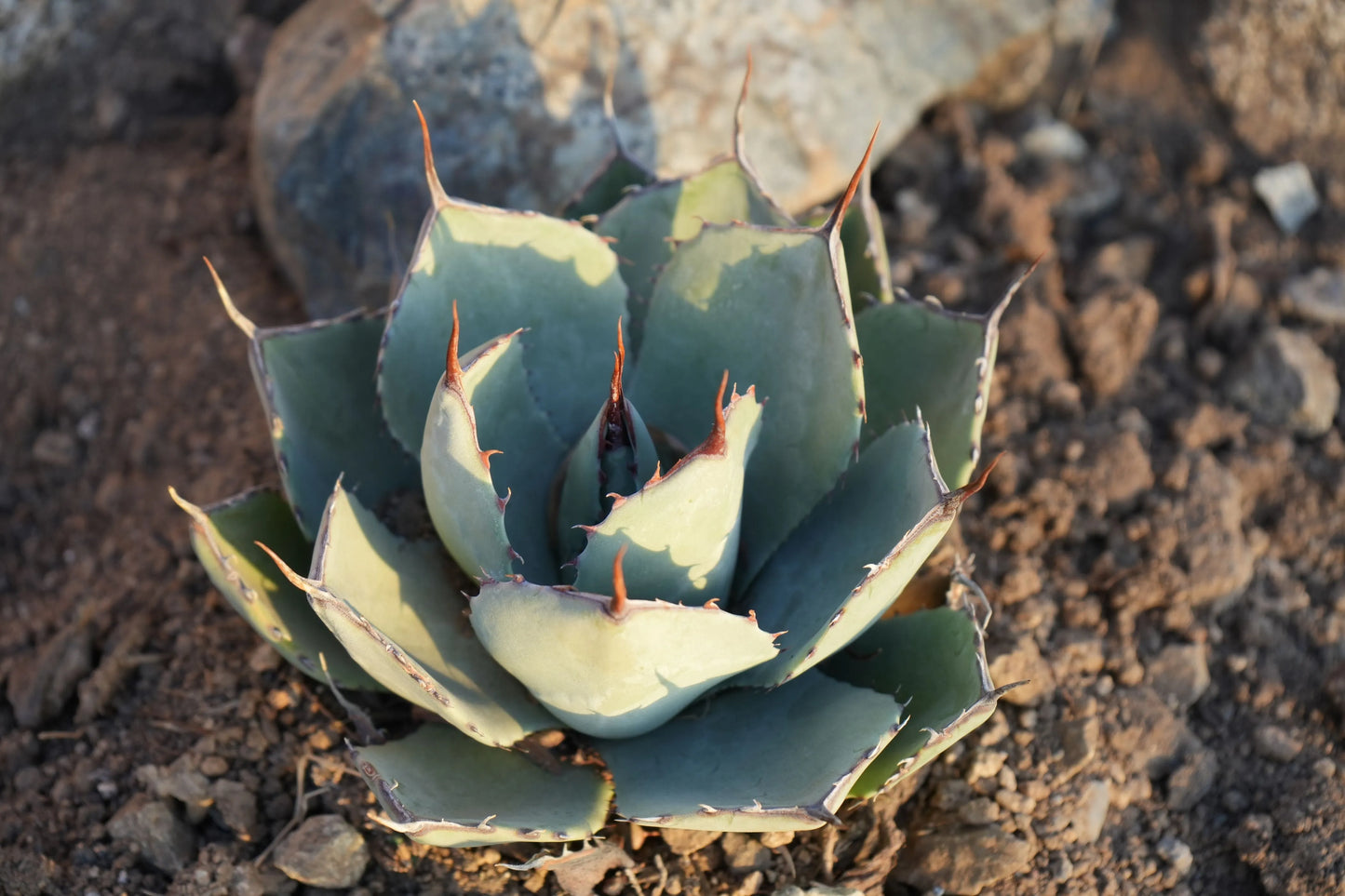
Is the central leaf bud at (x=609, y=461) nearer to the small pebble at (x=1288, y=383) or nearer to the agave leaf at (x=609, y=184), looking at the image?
the agave leaf at (x=609, y=184)

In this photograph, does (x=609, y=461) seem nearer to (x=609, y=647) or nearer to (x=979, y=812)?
(x=609, y=647)

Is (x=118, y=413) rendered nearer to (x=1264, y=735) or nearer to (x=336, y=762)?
(x=336, y=762)

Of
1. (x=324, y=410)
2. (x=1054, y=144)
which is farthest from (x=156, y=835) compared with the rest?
(x=1054, y=144)

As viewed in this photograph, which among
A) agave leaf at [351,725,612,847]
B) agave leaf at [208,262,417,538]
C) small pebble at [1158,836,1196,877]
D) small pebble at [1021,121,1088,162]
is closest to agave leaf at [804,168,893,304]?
agave leaf at [208,262,417,538]

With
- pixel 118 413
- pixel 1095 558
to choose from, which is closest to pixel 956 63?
pixel 1095 558

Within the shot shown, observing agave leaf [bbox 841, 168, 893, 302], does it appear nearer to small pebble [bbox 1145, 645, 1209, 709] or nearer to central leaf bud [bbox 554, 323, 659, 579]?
central leaf bud [bbox 554, 323, 659, 579]

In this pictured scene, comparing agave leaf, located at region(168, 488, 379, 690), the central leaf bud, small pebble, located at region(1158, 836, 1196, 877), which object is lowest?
small pebble, located at region(1158, 836, 1196, 877)

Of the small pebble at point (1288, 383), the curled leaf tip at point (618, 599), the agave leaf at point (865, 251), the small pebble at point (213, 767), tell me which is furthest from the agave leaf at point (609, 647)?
the small pebble at point (1288, 383)
